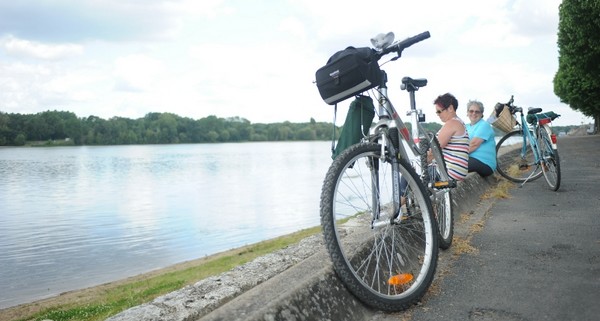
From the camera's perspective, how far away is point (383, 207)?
340 centimetres

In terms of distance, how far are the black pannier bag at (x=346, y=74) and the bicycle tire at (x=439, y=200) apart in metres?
1.36

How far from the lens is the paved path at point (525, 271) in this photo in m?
2.74

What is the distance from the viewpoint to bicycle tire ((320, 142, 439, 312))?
251cm

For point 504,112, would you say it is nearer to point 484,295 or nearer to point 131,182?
point 484,295

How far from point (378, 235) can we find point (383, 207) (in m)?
0.21

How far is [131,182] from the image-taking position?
4359 cm

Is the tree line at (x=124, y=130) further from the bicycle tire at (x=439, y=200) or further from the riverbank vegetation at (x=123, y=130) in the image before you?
the bicycle tire at (x=439, y=200)

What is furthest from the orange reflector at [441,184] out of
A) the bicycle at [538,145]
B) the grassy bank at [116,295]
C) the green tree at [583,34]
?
the green tree at [583,34]

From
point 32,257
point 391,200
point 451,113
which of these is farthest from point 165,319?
point 32,257

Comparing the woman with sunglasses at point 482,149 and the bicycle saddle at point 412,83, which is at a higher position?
the bicycle saddle at point 412,83

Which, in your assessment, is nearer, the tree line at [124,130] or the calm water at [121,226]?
the calm water at [121,226]

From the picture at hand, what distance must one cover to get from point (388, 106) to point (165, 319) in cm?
199

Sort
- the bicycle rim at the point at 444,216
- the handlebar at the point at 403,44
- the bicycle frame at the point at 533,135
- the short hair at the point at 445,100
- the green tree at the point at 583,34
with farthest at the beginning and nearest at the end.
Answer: the green tree at the point at 583,34
the bicycle frame at the point at 533,135
the short hair at the point at 445,100
the bicycle rim at the point at 444,216
the handlebar at the point at 403,44

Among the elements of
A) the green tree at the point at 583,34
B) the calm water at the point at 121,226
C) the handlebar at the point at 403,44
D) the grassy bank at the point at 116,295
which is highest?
the green tree at the point at 583,34
